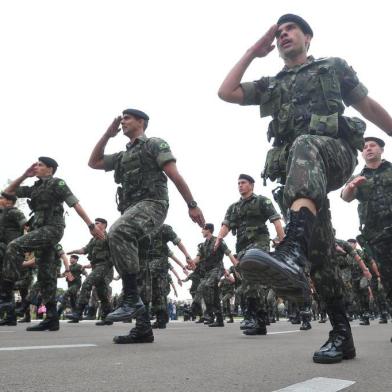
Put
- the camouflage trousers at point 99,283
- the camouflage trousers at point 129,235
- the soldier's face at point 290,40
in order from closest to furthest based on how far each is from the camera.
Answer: the soldier's face at point 290,40
the camouflage trousers at point 129,235
the camouflage trousers at point 99,283

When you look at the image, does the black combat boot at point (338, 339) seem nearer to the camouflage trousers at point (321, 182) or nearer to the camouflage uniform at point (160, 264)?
the camouflage trousers at point (321, 182)

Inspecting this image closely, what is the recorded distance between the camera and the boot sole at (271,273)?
1852mm

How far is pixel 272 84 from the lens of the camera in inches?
123

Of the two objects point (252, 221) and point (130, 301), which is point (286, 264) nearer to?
point (130, 301)

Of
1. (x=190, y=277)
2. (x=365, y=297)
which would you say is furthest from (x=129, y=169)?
(x=190, y=277)

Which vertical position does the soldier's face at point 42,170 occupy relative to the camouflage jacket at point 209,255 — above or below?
above

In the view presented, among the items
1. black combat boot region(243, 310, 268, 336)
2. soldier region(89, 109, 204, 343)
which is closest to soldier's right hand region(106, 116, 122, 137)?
soldier region(89, 109, 204, 343)

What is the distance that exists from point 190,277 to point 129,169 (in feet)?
38.0

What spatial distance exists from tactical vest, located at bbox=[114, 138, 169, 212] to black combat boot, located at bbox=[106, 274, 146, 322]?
0.79m

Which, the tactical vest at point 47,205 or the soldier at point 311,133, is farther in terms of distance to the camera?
the tactical vest at point 47,205

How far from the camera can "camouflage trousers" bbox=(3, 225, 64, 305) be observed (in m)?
6.01

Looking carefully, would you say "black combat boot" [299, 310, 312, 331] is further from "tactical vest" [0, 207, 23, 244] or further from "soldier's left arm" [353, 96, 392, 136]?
"soldier's left arm" [353, 96, 392, 136]

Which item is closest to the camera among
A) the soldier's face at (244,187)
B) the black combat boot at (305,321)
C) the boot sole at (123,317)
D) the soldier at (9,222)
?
the boot sole at (123,317)

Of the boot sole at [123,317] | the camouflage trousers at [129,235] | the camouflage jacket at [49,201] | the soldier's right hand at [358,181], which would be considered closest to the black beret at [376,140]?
the soldier's right hand at [358,181]
